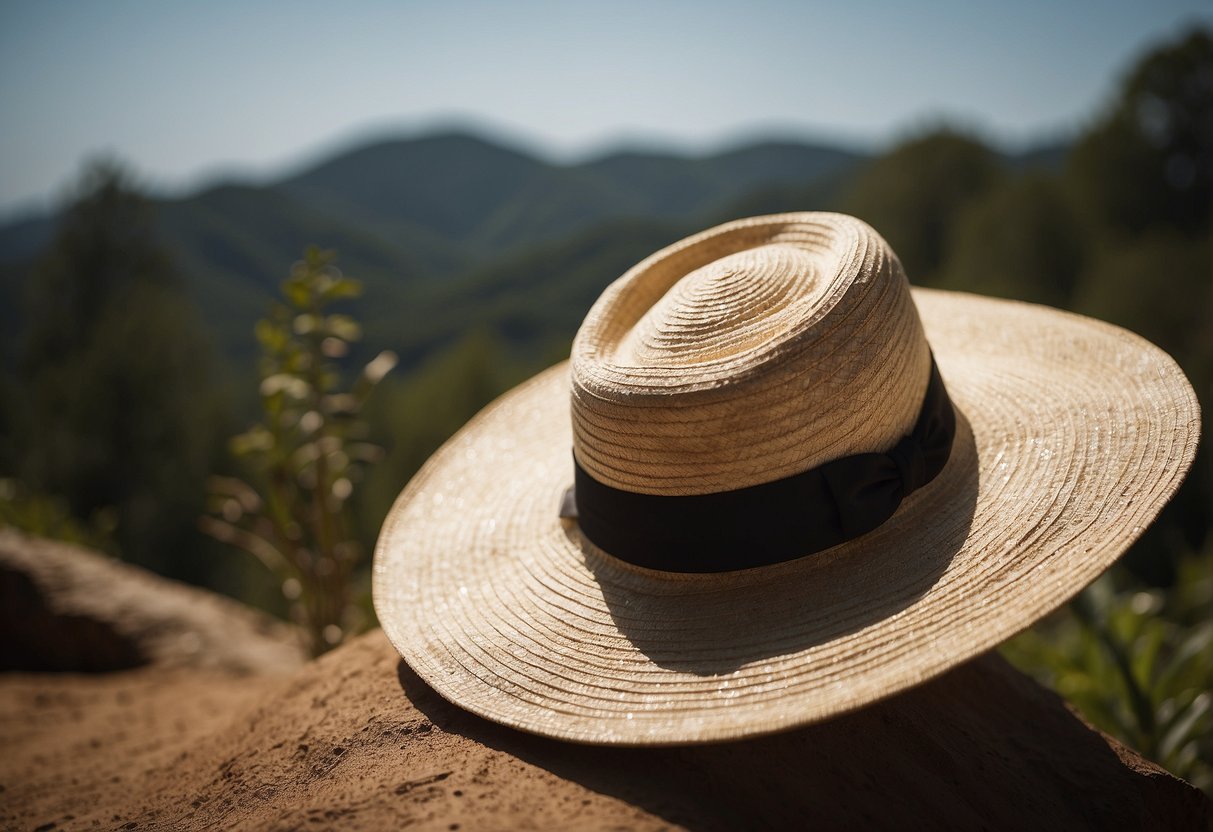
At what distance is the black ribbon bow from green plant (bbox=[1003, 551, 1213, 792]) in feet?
3.60

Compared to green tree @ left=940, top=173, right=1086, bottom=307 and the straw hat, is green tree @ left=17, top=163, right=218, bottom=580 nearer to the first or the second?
the straw hat

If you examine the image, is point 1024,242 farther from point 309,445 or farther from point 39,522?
point 39,522

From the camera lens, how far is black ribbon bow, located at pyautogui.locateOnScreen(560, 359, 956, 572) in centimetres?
188

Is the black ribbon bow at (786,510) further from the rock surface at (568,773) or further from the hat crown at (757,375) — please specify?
the rock surface at (568,773)

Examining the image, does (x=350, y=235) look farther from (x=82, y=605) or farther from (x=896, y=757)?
(x=896, y=757)

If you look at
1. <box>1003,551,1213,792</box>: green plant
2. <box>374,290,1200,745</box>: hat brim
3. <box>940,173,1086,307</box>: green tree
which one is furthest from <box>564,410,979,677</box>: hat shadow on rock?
<box>940,173,1086,307</box>: green tree

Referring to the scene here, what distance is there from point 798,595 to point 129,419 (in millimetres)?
19429

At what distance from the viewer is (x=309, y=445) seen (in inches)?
165

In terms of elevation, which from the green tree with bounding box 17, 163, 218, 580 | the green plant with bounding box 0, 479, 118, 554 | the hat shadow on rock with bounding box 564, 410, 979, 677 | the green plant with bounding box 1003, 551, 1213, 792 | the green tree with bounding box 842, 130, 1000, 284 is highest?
the hat shadow on rock with bounding box 564, 410, 979, 677

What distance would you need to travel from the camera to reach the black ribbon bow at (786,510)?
1.88 meters

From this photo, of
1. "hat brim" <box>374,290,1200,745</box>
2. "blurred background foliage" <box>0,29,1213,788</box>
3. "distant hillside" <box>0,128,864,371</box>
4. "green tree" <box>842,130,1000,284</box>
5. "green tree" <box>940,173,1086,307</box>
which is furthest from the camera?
"distant hillside" <box>0,128,864,371</box>

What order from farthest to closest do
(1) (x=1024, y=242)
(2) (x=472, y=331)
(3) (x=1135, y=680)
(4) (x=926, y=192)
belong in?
1. (2) (x=472, y=331)
2. (4) (x=926, y=192)
3. (1) (x=1024, y=242)
4. (3) (x=1135, y=680)

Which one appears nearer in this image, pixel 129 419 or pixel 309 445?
pixel 309 445

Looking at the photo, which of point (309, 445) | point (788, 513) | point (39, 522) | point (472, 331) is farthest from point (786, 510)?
point (472, 331)
